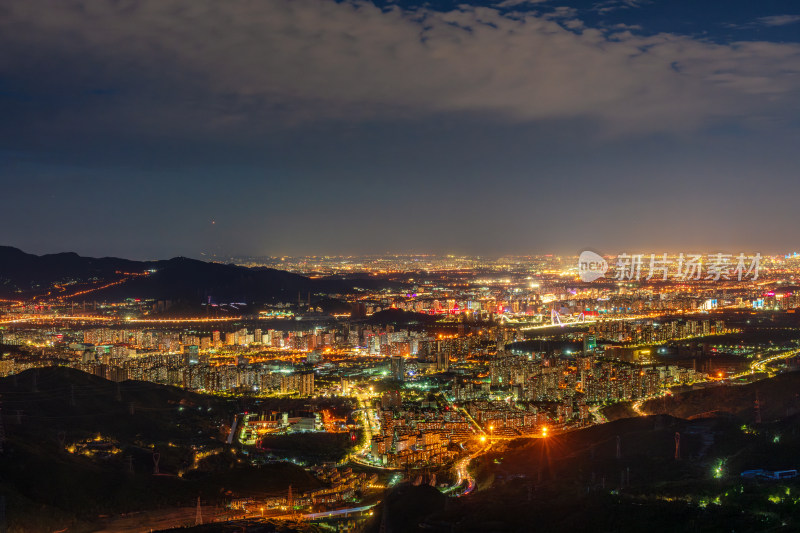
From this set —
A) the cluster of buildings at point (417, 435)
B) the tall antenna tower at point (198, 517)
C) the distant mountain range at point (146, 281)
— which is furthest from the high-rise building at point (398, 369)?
the distant mountain range at point (146, 281)

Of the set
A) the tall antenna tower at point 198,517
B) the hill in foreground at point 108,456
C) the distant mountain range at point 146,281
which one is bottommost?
the tall antenna tower at point 198,517

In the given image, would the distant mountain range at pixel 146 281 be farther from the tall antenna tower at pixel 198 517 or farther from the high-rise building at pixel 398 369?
the tall antenna tower at pixel 198 517

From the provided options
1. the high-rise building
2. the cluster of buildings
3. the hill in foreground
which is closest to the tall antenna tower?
the hill in foreground

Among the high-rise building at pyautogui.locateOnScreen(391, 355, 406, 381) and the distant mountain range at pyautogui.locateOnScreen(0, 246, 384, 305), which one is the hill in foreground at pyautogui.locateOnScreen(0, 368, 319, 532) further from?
the distant mountain range at pyautogui.locateOnScreen(0, 246, 384, 305)

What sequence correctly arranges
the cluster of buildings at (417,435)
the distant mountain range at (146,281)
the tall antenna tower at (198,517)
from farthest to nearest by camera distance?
the distant mountain range at (146,281) < the cluster of buildings at (417,435) < the tall antenna tower at (198,517)

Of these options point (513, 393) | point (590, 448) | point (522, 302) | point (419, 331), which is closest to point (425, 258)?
point (522, 302)

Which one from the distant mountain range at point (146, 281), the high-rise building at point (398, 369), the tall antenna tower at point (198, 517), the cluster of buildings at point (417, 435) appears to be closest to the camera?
the tall antenna tower at point (198, 517)

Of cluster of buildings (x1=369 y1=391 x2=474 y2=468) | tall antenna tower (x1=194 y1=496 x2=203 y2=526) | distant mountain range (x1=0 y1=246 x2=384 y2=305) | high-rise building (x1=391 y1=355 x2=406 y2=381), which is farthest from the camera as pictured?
distant mountain range (x1=0 y1=246 x2=384 y2=305)

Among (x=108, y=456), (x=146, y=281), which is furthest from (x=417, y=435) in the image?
(x=146, y=281)

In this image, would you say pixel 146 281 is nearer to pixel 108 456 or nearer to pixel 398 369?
pixel 398 369
